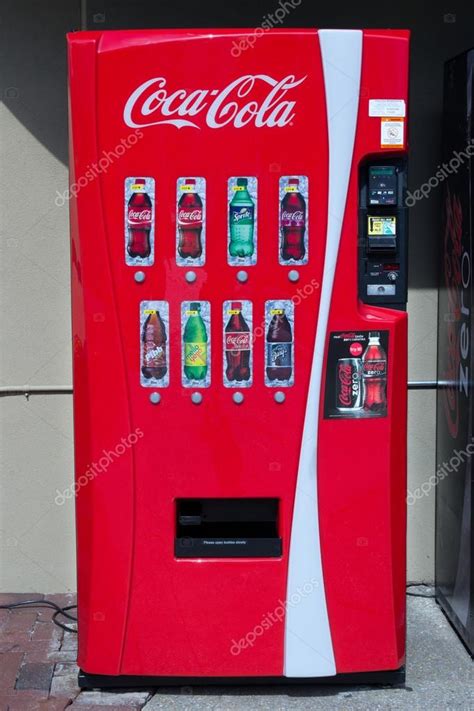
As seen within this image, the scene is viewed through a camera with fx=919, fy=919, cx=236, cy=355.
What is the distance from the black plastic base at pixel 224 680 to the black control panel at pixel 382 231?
1.24m

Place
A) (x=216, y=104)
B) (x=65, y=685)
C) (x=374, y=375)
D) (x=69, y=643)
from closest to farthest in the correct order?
(x=216, y=104)
(x=374, y=375)
(x=65, y=685)
(x=69, y=643)

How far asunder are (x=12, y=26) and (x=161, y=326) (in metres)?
1.61

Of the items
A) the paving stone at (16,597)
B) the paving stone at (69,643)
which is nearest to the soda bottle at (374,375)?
the paving stone at (69,643)

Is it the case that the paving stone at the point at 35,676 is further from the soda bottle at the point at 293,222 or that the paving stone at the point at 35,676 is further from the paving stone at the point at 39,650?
the soda bottle at the point at 293,222

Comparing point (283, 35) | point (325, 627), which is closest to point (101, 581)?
point (325, 627)

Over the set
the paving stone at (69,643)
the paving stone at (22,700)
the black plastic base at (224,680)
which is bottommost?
the paving stone at (22,700)

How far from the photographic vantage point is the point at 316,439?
116 inches

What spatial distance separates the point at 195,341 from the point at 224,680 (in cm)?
113

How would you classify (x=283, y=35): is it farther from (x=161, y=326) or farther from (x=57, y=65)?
(x=57, y=65)

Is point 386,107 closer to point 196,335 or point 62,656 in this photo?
point 196,335

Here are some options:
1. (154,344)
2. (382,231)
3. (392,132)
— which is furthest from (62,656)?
(392,132)

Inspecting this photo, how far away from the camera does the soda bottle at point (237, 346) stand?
Result: 290 centimetres

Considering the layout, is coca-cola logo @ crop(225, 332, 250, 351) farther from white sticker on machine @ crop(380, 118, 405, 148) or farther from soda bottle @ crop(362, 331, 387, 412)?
white sticker on machine @ crop(380, 118, 405, 148)

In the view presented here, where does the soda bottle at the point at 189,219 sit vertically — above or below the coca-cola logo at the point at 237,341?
above
